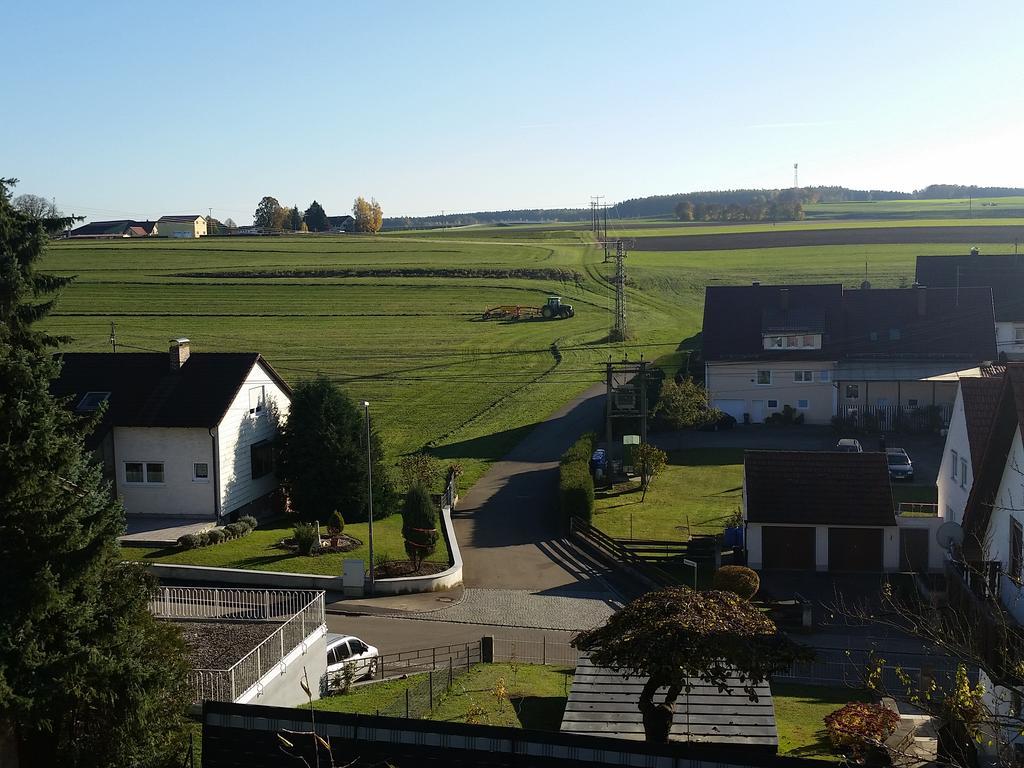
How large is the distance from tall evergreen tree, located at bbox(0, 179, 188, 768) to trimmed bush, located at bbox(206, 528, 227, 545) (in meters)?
16.3

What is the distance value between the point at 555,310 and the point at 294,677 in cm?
6796

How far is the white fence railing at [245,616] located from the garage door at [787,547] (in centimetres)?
1399

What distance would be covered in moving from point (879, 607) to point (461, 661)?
11.5 m

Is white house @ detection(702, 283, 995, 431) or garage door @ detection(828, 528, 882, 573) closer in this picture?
garage door @ detection(828, 528, 882, 573)

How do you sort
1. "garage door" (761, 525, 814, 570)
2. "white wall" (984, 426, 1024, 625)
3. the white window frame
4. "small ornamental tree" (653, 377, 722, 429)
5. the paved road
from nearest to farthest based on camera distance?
1. "white wall" (984, 426, 1024, 625)
2. "garage door" (761, 525, 814, 570)
3. the paved road
4. the white window frame
5. "small ornamental tree" (653, 377, 722, 429)

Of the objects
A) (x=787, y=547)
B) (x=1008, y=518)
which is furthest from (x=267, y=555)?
(x=1008, y=518)

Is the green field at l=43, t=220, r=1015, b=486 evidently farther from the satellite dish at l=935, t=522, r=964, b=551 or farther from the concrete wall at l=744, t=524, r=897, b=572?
the satellite dish at l=935, t=522, r=964, b=551

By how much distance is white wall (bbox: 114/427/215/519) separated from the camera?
35.8m

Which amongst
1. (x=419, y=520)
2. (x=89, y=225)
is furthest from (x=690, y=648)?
(x=89, y=225)

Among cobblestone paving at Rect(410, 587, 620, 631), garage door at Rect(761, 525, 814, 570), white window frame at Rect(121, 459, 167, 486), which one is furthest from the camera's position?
white window frame at Rect(121, 459, 167, 486)

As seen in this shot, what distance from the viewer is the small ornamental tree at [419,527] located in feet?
106

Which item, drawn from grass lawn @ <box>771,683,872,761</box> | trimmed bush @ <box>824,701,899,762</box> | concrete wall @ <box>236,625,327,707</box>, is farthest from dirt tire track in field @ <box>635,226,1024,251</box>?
concrete wall @ <box>236,625,327,707</box>

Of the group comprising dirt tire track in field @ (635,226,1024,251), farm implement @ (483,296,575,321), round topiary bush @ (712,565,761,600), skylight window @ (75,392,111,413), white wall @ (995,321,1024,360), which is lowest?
round topiary bush @ (712,565,761,600)

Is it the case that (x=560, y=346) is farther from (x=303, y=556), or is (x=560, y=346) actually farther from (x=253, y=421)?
(x=303, y=556)
